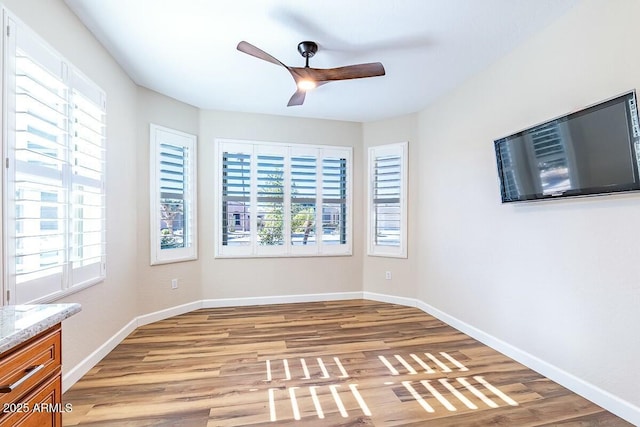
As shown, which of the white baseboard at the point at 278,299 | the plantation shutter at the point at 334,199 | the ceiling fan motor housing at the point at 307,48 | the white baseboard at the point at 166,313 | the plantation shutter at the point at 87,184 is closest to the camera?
the plantation shutter at the point at 87,184

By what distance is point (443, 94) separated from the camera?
3.68 metres

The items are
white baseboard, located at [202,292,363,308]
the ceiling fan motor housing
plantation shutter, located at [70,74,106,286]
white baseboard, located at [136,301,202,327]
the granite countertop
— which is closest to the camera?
the granite countertop

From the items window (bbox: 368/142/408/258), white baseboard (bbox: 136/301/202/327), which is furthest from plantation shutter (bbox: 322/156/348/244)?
white baseboard (bbox: 136/301/202/327)

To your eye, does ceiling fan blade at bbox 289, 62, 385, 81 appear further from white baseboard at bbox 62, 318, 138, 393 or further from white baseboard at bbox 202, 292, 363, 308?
white baseboard at bbox 202, 292, 363, 308

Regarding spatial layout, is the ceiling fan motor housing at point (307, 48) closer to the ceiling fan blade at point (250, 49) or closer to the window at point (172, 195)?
the ceiling fan blade at point (250, 49)

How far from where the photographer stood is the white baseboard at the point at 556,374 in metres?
1.92

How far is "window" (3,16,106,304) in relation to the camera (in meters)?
1.71

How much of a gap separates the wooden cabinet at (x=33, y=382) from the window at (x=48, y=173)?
0.81 m

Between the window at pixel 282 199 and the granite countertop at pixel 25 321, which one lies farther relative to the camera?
the window at pixel 282 199

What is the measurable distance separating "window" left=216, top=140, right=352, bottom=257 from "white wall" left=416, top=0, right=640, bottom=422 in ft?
4.76

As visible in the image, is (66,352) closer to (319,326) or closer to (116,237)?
(116,237)

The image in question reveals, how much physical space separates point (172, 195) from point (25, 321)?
2922 mm

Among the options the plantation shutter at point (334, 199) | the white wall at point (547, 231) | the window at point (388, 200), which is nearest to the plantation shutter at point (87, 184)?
the plantation shutter at point (334, 199)

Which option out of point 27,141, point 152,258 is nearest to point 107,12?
point 27,141
